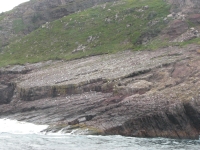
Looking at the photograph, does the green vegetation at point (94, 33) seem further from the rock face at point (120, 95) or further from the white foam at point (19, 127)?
the white foam at point (19, 127)

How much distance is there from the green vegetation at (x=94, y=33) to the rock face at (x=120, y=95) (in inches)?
308

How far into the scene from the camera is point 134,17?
3255 inches

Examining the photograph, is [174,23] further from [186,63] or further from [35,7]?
[35,7]

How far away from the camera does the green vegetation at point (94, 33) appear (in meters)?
75.2

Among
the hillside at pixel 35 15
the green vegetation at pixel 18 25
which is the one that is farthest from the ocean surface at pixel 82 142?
the green vegetation at pixel 18 25

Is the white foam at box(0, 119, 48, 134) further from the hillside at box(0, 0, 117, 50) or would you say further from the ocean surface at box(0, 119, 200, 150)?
the hillside at box(0, 0, 117, 50)

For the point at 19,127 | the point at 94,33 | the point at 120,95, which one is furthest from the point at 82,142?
the point at 94,33

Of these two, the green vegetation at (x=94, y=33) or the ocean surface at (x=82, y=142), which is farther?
the green vegetation at (x=94, y=33)

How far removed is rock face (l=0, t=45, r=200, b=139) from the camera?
40.8 metres

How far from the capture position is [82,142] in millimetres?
36781

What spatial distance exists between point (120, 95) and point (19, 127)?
12.2m

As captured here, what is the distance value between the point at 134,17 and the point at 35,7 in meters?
36.7

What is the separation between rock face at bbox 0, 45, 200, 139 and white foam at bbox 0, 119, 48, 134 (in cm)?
118

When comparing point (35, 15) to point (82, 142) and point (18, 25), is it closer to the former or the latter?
point (18, 25)
